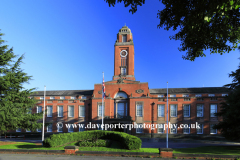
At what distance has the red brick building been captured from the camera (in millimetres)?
38750

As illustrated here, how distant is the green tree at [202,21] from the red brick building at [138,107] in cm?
2890

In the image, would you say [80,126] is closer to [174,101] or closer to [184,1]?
[174,101]

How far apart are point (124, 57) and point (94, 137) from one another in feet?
86.1

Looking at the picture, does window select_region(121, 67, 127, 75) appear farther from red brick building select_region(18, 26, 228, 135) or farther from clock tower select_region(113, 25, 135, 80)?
Result: red brick building select_region(18, 26, 228, 135)

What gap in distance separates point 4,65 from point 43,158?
17.4m

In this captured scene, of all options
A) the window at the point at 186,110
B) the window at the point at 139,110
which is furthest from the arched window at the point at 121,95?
the window at the point at 186,110

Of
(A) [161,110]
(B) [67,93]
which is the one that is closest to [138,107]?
(A) [161,110]

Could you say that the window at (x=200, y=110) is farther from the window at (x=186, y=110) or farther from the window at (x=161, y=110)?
the window at (x=161, y=110)

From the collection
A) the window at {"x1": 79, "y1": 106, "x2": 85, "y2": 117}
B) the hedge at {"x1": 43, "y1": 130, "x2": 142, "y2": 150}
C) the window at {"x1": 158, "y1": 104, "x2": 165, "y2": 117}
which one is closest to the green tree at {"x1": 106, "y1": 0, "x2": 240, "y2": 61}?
the hedge at {"x1": 43, "y1": 130, "x2": 142, "y2": 150}

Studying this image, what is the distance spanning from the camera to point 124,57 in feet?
150

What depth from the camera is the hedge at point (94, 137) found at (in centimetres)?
1788

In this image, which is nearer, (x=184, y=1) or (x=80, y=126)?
(x=184, y=1)

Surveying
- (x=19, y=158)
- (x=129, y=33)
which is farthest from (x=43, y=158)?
(x=129, y=33)

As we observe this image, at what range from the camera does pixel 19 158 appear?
15.5 m
